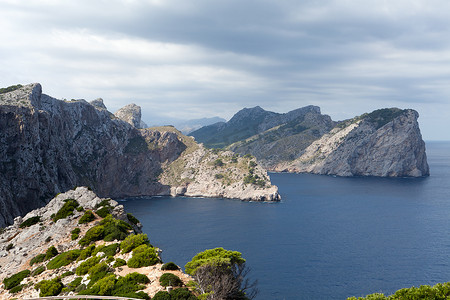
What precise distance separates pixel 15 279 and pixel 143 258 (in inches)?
857

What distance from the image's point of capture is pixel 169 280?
102 ft

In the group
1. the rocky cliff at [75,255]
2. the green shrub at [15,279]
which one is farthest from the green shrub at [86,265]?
the green shrub at [15,279]

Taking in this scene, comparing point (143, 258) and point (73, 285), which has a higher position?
point (143, 258)

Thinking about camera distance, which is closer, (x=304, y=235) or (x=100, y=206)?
(x=100, y=206)

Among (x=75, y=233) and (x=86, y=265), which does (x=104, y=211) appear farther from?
(x=86, y=265)

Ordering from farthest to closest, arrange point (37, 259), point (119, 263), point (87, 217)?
point (87, 217) < point (37, 259) < point (119, 263)

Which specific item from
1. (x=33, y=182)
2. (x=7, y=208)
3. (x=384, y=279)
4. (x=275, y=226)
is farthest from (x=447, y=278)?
(x=33, y=182)

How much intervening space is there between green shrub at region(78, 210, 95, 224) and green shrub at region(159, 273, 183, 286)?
33.2 meters

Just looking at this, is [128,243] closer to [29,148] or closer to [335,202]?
[29,148]

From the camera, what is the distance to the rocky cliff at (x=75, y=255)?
33.8 m

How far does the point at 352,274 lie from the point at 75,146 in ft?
582

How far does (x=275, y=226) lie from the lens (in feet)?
464

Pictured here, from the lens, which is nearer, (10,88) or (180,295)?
(180,295)

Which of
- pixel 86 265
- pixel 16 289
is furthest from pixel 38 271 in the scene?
pixel 86 265
